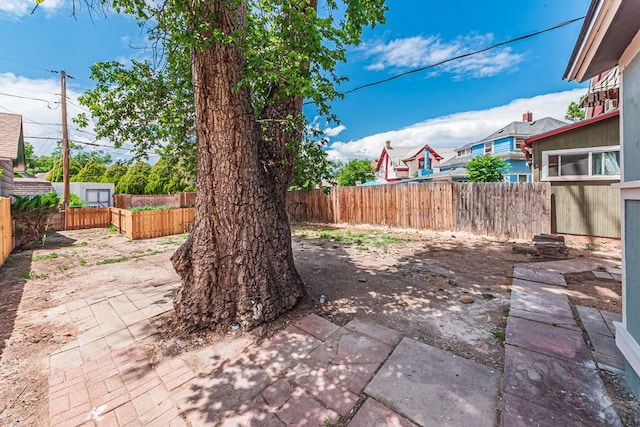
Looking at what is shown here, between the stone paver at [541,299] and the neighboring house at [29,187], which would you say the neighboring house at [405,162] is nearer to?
the stone paver at [541,299]

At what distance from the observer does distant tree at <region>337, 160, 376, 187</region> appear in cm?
2394

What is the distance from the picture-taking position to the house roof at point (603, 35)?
1634 mm

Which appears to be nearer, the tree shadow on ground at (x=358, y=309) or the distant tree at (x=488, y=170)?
the tree shadow on ground at (x=358, y=309)

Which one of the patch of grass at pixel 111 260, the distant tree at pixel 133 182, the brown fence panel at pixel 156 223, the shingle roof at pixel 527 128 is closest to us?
the patch of grass at pixel 111 260

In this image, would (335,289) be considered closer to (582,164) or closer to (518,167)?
(582,164)

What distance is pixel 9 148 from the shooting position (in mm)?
8055

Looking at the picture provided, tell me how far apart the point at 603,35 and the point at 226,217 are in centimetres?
349

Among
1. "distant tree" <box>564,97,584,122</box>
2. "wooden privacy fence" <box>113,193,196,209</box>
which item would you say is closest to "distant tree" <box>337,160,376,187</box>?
"wooden privacy fence" <box>113,193,196,209</box>

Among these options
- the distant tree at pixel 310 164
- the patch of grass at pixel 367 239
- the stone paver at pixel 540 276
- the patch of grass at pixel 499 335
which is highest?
the distant tree at pixel 310 164

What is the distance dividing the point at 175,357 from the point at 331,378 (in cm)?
145

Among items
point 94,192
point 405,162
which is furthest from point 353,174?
point 94,192

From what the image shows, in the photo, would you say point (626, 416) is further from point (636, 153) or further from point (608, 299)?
point (608, 299)

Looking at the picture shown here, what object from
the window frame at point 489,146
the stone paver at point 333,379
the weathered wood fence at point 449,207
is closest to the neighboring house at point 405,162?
the window frame at point 489,146

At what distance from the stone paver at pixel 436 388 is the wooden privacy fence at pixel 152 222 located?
902 centimetres
